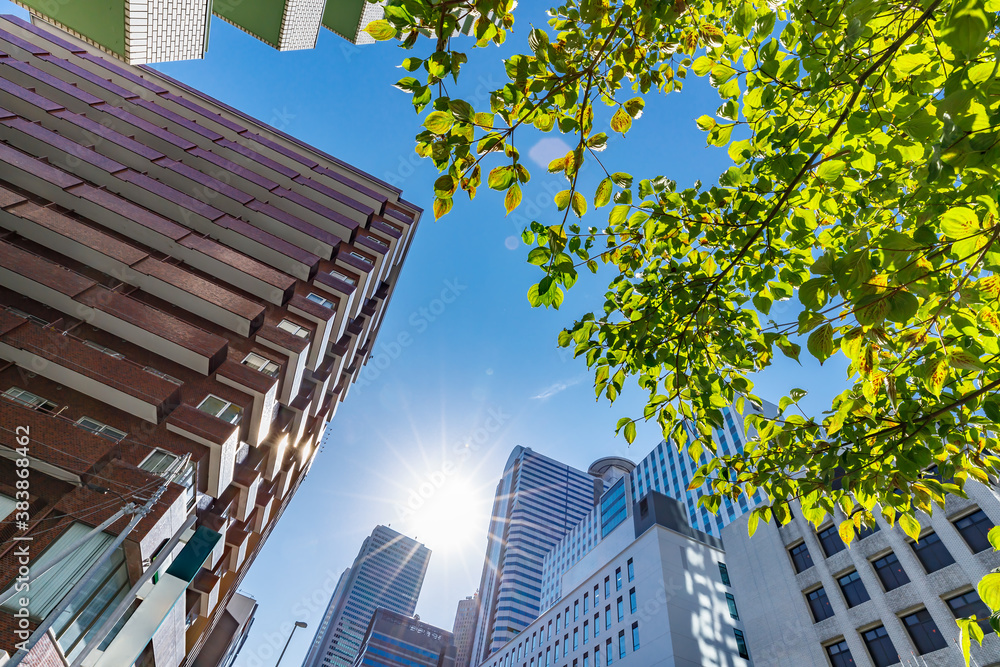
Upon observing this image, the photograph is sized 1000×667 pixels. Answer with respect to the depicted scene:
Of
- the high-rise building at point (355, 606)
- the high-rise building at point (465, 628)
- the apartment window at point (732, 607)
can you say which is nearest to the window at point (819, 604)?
the apartment window at point (732, 607)

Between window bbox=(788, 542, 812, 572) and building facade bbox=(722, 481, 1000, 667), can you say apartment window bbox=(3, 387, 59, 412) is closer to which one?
building facade bbox=(722, 481, 1000, 667)

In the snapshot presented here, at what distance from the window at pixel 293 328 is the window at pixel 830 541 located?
27.9 meters

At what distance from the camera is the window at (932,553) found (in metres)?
17.7

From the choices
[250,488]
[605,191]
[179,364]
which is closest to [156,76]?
[179,364]

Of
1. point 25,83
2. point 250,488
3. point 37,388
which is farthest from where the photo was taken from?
point 25,83

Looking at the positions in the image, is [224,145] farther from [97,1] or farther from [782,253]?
[782,253]

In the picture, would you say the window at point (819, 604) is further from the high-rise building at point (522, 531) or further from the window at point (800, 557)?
the high-rise building at point (522, 531)

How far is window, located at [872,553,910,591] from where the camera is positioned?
18.9 meters

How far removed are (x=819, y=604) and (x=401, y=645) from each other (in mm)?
138932

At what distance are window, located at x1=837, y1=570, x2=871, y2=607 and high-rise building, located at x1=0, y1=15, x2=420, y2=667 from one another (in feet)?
89.5

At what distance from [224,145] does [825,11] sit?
107ft

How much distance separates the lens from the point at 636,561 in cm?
3862

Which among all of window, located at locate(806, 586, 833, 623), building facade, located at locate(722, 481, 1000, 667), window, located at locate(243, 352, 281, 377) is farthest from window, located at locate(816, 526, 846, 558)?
window, located at locate(243, 352, 281, 377)

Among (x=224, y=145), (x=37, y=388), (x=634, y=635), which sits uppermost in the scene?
(x=224, y=145)
